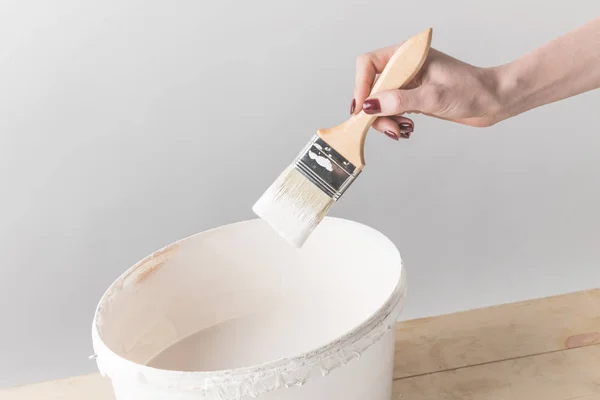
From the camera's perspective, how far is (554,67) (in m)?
0.82

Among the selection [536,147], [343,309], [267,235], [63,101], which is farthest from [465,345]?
[63,101]

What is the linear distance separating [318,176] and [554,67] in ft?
1.05

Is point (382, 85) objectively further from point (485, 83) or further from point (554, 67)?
point (554, 67)

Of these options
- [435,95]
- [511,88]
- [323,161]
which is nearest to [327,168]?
[323,161]

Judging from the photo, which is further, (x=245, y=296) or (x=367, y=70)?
(x=245, y=296)

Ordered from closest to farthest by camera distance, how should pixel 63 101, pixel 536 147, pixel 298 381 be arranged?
pixel 298 381
pixel 63 101
pixel 536 147

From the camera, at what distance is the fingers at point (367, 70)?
0.80 m

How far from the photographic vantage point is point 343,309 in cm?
94

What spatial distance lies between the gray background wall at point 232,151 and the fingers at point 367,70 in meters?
0.29

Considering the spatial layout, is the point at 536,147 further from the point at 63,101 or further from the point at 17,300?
the point at 17,300

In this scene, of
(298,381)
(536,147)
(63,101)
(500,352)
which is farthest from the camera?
(536,147)

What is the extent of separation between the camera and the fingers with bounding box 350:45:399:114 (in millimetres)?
796

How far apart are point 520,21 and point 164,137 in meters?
0.61

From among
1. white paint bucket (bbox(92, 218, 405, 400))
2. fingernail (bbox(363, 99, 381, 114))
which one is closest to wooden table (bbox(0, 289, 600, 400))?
white paint bucket (bbox(92, 218, 405, 400))
